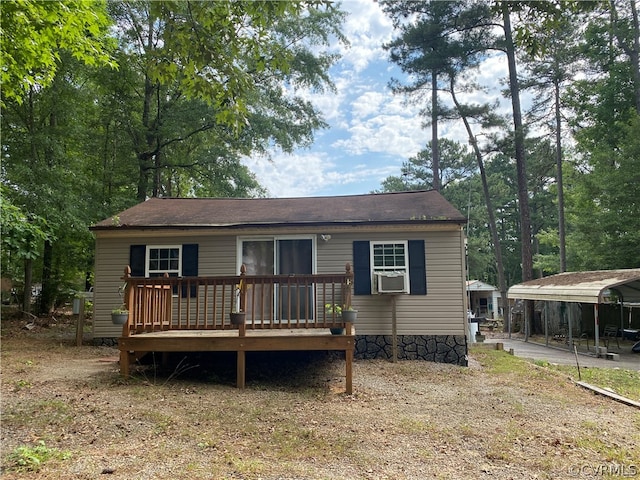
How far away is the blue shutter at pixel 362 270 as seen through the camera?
8.63m

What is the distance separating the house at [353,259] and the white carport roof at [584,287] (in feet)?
17.1

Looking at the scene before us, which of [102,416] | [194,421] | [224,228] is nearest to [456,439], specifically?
[194,421]

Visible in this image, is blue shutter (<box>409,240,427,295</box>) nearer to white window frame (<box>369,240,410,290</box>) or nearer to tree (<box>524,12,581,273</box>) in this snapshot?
white window frame (<box>369,240,410,290</box>)

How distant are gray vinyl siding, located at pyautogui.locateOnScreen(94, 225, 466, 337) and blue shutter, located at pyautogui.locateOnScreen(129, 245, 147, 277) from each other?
0.13 metres

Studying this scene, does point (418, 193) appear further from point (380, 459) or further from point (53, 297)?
point (53, 297)

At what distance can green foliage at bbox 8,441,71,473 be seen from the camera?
10.1 feet

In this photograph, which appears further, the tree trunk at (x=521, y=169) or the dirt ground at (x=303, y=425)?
the tree trunk at (x=521, y=169)

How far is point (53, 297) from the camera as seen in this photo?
15352 millimetres

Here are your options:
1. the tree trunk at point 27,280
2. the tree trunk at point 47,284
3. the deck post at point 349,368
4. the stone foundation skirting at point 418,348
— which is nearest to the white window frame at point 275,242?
the stone foundation skirting at point 418,348

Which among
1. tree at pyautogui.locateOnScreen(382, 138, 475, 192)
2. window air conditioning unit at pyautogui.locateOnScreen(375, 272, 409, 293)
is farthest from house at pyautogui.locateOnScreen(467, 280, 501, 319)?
window air conditioning unit at pyautogui.locateOnScreen(375, 272, 409, 293)

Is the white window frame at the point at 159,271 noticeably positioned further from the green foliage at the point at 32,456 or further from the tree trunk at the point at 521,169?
the tree trunk at the point at 521,169

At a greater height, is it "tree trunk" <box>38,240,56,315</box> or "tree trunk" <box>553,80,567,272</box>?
"tree trunk" <box>553,80,567,272</box>

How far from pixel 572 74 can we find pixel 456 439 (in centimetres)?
1990

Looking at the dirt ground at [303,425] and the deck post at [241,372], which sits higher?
the deck post at [241,372]
